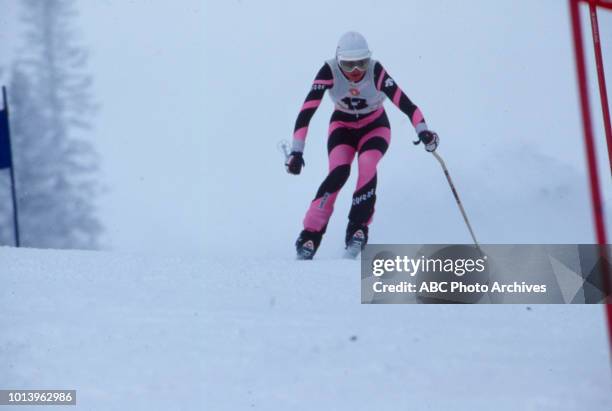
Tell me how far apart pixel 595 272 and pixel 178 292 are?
1.70 m

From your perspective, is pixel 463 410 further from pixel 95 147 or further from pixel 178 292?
pixel 95 147

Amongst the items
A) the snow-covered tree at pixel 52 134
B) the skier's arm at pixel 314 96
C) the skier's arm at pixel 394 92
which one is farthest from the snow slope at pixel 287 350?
the snow-covered tree at pixel 52 134

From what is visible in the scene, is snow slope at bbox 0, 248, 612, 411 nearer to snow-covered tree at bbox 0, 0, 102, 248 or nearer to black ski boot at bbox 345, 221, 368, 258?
black ski boot at bbox 345, 221, 368, 258

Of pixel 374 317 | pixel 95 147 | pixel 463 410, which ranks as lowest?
pixel 463 410

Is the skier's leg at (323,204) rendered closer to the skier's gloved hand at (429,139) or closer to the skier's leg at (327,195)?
the skier's leg at (327,195)

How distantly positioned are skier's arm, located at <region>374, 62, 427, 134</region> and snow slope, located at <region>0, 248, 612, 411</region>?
1.42 meters

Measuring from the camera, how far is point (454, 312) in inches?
111

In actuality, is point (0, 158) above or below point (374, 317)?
above

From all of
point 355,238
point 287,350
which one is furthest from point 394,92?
point 287,350

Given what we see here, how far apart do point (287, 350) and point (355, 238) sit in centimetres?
210

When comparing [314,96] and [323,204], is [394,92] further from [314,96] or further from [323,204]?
[323,204]

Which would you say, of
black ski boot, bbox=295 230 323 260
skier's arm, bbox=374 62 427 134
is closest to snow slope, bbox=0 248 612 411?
black ski boot, bbox=295 230 323 260

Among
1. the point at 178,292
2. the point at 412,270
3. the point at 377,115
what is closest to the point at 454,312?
the point at 412,270

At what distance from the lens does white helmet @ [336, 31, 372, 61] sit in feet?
13.7
